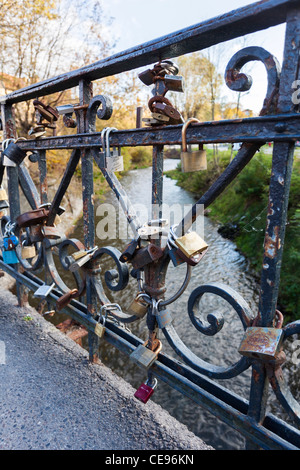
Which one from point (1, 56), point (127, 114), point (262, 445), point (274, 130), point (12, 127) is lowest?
point (262, 445)

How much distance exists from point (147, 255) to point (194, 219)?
10.9 inches

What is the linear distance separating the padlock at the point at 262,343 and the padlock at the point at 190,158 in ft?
2.02

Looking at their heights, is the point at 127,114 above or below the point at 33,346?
above

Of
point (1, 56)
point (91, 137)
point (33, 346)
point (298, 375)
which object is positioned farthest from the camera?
point (1, 56)

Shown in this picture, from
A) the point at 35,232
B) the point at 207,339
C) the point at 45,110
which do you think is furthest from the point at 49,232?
the point at 207,339

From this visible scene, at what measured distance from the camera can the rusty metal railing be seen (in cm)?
94

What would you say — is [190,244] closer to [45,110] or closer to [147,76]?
[147,76]

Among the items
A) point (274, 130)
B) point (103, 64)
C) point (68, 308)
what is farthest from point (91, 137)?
point (68, 308)

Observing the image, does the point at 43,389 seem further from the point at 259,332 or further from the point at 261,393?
the point at 259,332

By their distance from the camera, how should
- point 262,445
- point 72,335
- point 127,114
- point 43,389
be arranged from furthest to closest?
point 127,114
point 72,335
point 43,389
point 262,445

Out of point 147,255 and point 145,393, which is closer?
point 147,255

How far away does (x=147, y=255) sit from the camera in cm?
134

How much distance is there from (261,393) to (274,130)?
96 centimetres

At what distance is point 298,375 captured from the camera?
4.98m
